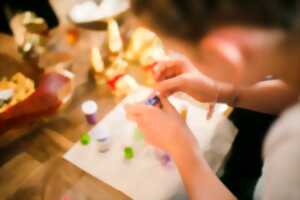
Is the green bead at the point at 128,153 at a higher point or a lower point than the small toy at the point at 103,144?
lower

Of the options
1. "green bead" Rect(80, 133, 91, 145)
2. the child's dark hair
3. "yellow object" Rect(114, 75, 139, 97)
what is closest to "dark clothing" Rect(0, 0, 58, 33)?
"yellow object" Rect(114, 75, 139, 97)

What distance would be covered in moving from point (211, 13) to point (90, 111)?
0.51 metres

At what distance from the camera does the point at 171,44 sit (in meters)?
0.47

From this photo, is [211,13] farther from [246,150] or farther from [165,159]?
[246,150]

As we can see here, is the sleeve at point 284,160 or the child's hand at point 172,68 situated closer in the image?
the sleeve at point 284,160

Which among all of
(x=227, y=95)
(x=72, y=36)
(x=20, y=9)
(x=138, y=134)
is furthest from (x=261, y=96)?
(x=20, y=9)

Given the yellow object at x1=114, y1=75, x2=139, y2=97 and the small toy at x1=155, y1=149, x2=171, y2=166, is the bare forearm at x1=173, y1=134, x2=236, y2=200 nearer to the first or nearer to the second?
the small toy at x1=155, y1=149, x2=171, y2=166

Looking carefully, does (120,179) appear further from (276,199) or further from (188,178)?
(276,199)

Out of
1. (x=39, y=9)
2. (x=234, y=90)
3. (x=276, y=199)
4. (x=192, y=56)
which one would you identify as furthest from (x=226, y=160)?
(x=39, y=9)

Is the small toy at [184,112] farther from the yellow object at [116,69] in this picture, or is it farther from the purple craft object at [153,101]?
the yellow object at [116,69]

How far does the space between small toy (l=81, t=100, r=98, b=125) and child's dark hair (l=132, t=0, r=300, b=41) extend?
1.46 feet

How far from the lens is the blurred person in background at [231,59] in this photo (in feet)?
1.25

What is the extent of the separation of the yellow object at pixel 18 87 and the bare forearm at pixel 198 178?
0.42 meters

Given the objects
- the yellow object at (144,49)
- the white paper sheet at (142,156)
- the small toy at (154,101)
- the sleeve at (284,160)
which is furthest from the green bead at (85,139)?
the sleeve at (284,160)
